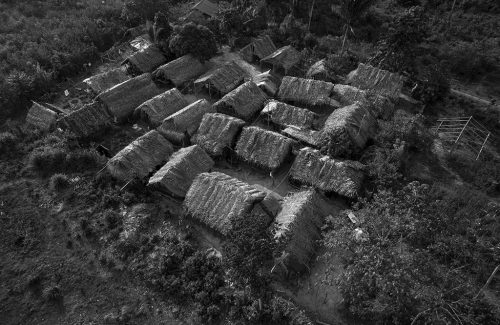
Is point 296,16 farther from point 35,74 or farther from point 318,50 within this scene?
point 35,74

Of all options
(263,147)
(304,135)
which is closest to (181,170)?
(263,147)

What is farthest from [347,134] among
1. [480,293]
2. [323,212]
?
[480,293]

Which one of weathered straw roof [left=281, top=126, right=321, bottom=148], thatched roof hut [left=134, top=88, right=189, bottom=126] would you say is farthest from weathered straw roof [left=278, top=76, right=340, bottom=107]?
thatched roof hut [left=134, top=88, right=189, bottom=126]

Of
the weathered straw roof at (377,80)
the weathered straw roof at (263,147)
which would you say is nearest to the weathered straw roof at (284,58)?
the weathered straw roof at (377,80)

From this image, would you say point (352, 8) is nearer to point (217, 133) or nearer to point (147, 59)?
point (217, 133)

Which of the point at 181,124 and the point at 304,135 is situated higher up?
the point at 181,124

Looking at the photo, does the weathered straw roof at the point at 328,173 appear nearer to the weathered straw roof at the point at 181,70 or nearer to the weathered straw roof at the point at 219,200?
the weathered straw roof at the point at 219,200

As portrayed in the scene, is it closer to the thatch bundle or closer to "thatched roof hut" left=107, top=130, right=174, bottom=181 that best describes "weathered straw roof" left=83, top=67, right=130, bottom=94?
"thatched roof hut" left=107, top=130, right=174, bottom=181
